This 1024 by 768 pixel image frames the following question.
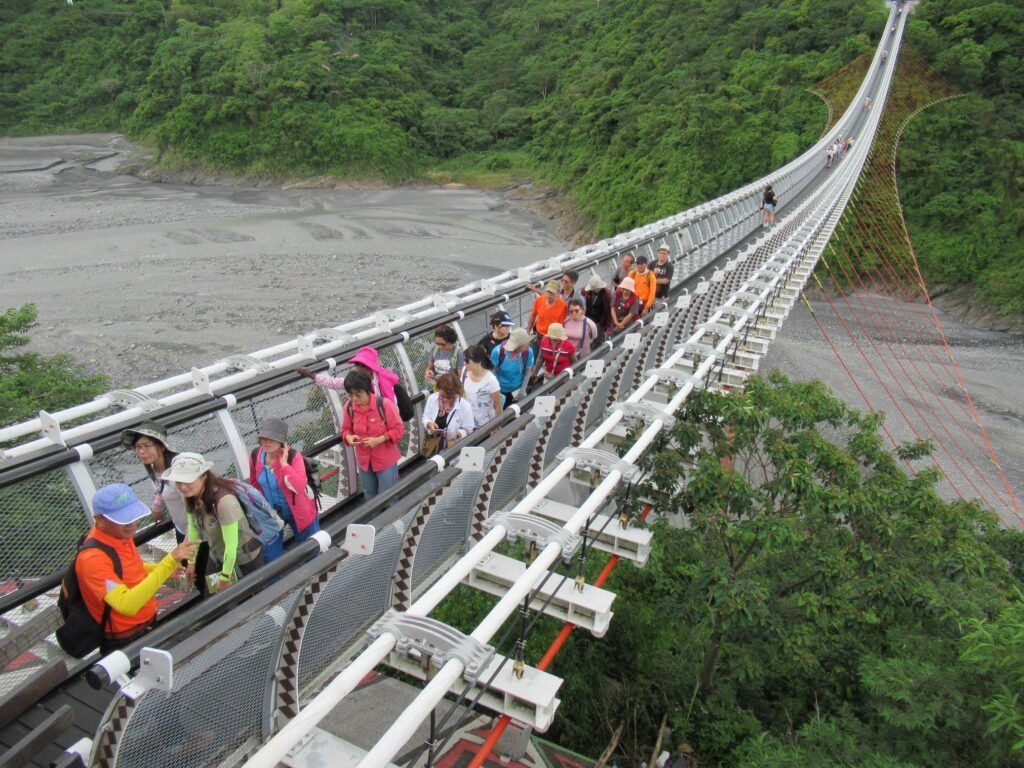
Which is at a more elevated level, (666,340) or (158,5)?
(158,5)

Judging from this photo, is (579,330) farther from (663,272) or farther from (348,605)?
(348,605)

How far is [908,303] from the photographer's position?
28562 millimetres

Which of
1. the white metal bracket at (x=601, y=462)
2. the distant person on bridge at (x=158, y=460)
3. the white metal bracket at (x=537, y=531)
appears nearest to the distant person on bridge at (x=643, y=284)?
the white metal bracket at (x=601, y=462)

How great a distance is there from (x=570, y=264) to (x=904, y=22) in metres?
45.8

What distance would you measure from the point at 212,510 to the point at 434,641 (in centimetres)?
146

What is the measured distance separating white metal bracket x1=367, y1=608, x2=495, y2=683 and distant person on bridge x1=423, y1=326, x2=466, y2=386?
3097 millimetres

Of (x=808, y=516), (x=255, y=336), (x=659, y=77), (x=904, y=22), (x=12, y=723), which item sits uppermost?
(x=904, y=22)

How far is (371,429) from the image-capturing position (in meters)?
4.62

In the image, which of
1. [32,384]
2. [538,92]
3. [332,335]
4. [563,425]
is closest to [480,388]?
[563,425]

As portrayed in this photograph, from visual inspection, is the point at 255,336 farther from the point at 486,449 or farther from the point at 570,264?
the point at 486,449

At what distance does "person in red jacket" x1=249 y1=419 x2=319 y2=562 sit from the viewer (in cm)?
381

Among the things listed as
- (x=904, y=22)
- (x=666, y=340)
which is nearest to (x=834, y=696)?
(x=666, y=340)

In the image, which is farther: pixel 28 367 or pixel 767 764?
pixel 28 367

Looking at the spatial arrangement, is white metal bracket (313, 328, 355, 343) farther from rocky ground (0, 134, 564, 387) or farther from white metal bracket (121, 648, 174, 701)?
rocky ground (0, 134, 564, 387)
